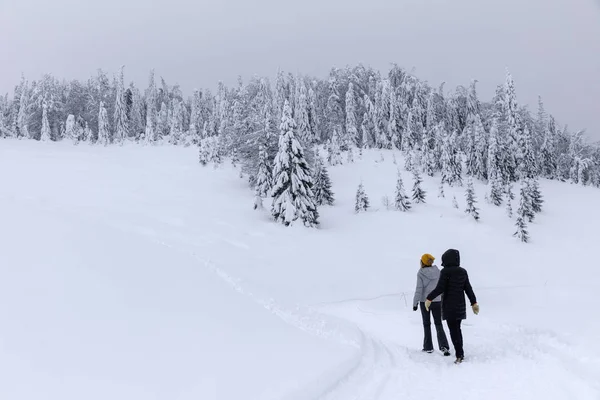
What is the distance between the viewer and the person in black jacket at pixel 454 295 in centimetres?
689

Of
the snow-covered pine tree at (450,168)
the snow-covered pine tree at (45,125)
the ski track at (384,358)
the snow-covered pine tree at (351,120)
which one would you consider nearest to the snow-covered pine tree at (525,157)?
the snow-covered pine tree at (450,168)

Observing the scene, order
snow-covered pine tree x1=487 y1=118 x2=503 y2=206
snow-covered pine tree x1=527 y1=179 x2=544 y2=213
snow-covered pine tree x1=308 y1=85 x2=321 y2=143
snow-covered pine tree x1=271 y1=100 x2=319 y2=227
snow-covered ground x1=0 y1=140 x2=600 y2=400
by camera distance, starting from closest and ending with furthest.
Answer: snow-covered ground x1=0 y1=140 x2=600 y2=400, snow-covered pine tree x1=271 y1=100 x2=319 y2=227, snow-covered pine tree x1=527 y1=179 x2=544 y2=213, snow-covered pine tree x1=487 y1=118 x2=503 y2=206, snow-covered pine tree x1=308 y1=85 x2=321 y2=143

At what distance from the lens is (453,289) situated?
7.06 meters

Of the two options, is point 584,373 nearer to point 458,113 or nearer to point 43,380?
point 43,380

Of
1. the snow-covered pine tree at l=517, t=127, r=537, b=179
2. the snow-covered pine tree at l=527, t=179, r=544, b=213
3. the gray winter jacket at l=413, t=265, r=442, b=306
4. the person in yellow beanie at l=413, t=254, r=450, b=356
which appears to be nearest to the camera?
the person in yellow beanie at l=413, t=254, r=450, b=356

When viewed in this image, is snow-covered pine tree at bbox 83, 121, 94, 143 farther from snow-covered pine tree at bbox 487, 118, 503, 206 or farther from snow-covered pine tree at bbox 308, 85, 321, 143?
snow-covered pine tree at bbox 487, 118, 503, 206

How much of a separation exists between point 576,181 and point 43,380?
177ft

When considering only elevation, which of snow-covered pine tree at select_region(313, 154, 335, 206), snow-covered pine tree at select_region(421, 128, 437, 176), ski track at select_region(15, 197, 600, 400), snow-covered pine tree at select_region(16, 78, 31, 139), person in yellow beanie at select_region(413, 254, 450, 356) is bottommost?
ski track at select_region(15, 197, 600, 400)

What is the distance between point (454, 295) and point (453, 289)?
0.11 m

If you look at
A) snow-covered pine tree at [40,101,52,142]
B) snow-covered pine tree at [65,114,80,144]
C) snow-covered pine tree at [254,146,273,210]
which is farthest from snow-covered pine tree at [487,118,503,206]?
snow-covered pine tree at [40,101,52,142]

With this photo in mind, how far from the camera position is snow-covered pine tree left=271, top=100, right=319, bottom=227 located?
77.8 ft

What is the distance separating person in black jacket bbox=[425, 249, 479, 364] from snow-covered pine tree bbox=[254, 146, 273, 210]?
19.0 m

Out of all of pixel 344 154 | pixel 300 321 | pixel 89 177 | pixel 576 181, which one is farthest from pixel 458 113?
pixel 300 321

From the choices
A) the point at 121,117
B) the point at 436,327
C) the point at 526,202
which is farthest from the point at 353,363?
the point at 121,117
